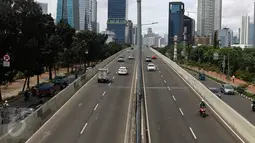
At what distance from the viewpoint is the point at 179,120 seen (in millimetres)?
29250

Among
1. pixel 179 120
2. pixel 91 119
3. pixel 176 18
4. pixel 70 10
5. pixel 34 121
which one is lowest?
pixel 179 120

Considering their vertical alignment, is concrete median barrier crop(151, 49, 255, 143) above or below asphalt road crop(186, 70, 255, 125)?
above

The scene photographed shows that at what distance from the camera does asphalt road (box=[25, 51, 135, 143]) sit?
23016 millimetres

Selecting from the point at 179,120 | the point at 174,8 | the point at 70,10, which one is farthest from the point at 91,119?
the point at 174,8

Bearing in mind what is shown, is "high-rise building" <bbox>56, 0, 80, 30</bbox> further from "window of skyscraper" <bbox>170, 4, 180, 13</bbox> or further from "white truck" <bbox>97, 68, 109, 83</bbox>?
"white truck" <bbox>97, 68, 109, 83</bbox>

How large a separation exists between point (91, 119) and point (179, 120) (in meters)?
6.81

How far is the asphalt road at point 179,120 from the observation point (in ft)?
78.9

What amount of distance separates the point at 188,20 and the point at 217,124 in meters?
173

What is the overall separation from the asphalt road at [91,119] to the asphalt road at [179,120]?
2396mm

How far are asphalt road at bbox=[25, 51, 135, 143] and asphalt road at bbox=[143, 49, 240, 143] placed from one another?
2396 mm

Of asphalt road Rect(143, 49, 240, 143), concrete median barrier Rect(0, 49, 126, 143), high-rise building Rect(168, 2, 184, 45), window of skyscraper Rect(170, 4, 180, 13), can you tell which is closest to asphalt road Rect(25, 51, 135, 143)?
concrete median barrier Rect(0, 49, 126, 143)

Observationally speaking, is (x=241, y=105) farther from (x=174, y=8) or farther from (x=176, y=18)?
(x=176, y=18)

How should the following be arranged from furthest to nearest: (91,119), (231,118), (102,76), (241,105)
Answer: (102,76) < (241,105) < (91,119) < (231,118)

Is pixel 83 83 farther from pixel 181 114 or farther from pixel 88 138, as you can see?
pixel 88 138
